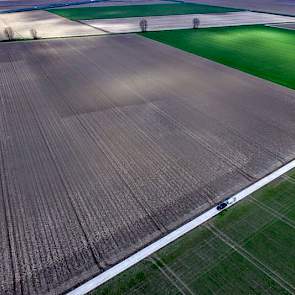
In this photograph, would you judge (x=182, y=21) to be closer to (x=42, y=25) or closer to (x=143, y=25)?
(x=143, y=25)

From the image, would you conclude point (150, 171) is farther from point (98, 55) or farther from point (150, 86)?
point (98, 55)

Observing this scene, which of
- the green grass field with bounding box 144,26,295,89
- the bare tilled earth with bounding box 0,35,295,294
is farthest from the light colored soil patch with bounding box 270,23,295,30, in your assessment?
the bare tilled earth with bounding box 0,35,295,294

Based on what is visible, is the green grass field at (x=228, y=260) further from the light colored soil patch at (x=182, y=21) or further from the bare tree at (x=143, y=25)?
the light colored soil patch at (x=182, y=21)

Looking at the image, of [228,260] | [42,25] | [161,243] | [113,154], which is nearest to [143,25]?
[42,25]

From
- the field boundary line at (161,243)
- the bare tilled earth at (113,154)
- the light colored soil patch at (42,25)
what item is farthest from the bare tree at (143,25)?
the field boundary line at (161,243)

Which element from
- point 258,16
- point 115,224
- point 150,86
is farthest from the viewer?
point 258,16

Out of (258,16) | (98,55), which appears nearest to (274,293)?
(98,55)

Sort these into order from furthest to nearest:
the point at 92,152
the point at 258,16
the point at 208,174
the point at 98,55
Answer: the point at 258,16, the point at 98,55, the point at 92,152, the point at 208,174

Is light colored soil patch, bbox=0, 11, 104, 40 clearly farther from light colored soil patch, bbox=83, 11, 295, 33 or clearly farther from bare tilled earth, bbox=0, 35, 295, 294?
bare tilled earth, bbox=0, 35, 295, 294
